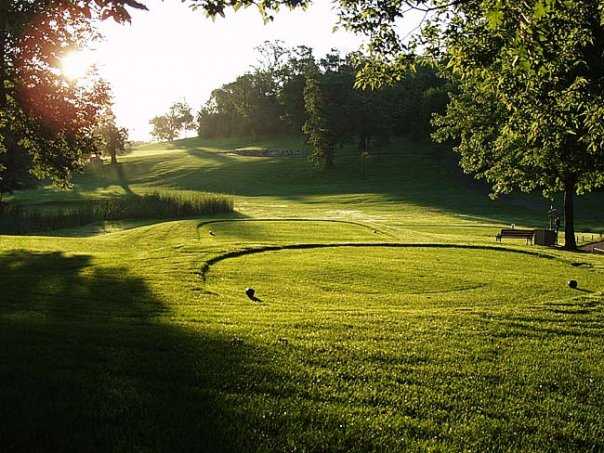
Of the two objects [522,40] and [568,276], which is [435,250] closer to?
[568,276]

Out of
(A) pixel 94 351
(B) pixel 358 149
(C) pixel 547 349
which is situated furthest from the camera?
(B) pixel 358 149

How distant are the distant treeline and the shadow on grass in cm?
6841

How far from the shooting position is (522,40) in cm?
683

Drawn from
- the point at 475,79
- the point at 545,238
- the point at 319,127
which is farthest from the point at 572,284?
the point at 319,127

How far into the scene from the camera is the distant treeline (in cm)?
9300

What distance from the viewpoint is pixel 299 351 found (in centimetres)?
712

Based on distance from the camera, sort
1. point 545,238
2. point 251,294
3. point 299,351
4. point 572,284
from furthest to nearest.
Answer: point 545,238 → point 572,284 → point 251,294 → point 299,351

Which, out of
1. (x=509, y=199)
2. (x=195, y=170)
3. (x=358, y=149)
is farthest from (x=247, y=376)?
(x=358, y=149)

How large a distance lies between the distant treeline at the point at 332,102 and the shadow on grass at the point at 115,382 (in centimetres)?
6841

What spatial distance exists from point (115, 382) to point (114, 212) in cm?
3800

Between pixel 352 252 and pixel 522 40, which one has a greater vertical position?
pixel 522 40

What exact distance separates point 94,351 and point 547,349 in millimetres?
6272

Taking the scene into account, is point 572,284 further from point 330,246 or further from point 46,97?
point 46,97

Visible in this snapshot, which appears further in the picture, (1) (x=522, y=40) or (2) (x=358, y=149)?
(2) (x=358, y=149)
